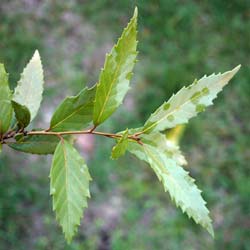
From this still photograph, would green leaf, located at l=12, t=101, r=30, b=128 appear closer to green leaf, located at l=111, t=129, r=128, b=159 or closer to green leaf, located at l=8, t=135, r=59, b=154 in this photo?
green leaf, located at l=8, t=135, r=59, b=154

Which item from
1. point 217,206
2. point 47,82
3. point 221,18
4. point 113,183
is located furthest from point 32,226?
point 221,18

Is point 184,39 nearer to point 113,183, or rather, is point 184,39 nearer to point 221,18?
point 221,18

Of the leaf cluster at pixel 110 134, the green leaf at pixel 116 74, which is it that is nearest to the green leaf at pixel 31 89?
the leaf cluster at pixel 110 134

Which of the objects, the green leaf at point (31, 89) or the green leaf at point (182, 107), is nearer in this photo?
the green leaf at point (182, 107)

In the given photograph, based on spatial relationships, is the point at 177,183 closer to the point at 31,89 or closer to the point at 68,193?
the point at 68,193

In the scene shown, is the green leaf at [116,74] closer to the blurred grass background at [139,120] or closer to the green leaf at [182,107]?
the green leaf at [182,107]

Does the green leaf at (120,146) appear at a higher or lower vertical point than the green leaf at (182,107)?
lower
